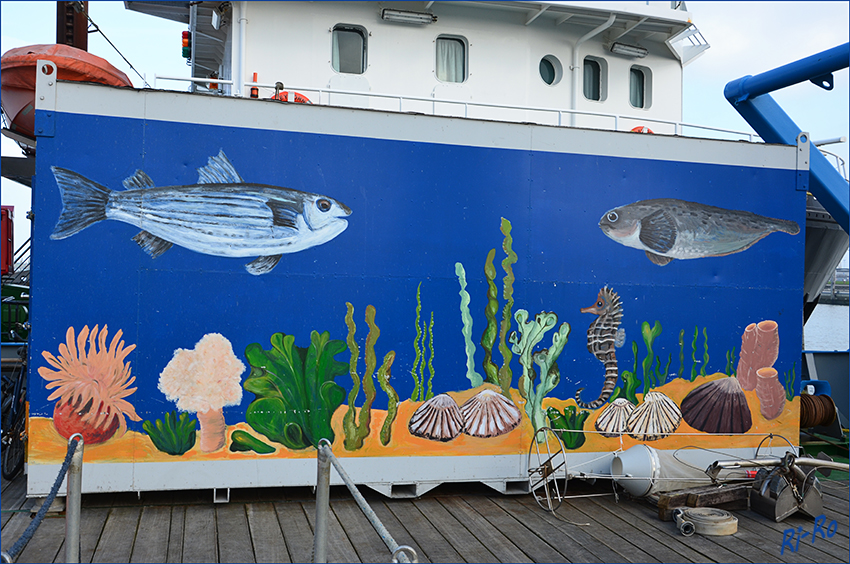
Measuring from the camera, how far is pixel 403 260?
20.4 ft

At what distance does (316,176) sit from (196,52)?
528 cm

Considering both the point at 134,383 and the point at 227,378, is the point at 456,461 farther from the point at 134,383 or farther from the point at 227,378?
the point at 134,383

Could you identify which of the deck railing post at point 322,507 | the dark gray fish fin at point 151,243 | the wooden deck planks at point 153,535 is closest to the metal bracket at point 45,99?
the dark gray fish fin at point 151,243

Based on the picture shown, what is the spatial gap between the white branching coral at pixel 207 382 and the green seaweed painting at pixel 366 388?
3.16ft

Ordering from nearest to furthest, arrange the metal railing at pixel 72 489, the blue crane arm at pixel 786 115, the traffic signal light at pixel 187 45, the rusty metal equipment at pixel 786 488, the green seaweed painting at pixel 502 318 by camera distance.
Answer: the metal railing at pixel 72 489 < the rusty metal equipment at pixel 786 488 < the green seaweed painting at pixel 502 318 < the blue crane arm at pixel 786 115 < the traffic signal light at pixel 187 45

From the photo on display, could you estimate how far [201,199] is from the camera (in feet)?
19.1

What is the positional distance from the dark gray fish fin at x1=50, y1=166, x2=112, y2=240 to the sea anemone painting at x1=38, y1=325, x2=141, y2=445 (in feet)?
2.73

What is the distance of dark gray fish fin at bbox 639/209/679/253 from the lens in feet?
21.9

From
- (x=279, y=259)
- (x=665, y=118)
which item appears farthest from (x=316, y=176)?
(x=665, y=118)

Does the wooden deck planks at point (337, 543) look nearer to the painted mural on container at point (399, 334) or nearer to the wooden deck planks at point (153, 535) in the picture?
the painted mural on container at point (399, 334)

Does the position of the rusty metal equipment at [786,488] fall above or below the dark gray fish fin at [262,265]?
below

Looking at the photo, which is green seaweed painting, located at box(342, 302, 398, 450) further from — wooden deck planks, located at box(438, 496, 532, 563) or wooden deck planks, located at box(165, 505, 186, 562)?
wooden deck planks, located at box(165, 505, 186, 562)

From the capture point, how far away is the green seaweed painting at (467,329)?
6301 millimetres

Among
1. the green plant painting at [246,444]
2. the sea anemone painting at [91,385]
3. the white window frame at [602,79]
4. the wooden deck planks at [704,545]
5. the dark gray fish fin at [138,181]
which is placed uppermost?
the white window frame at [602,79]
